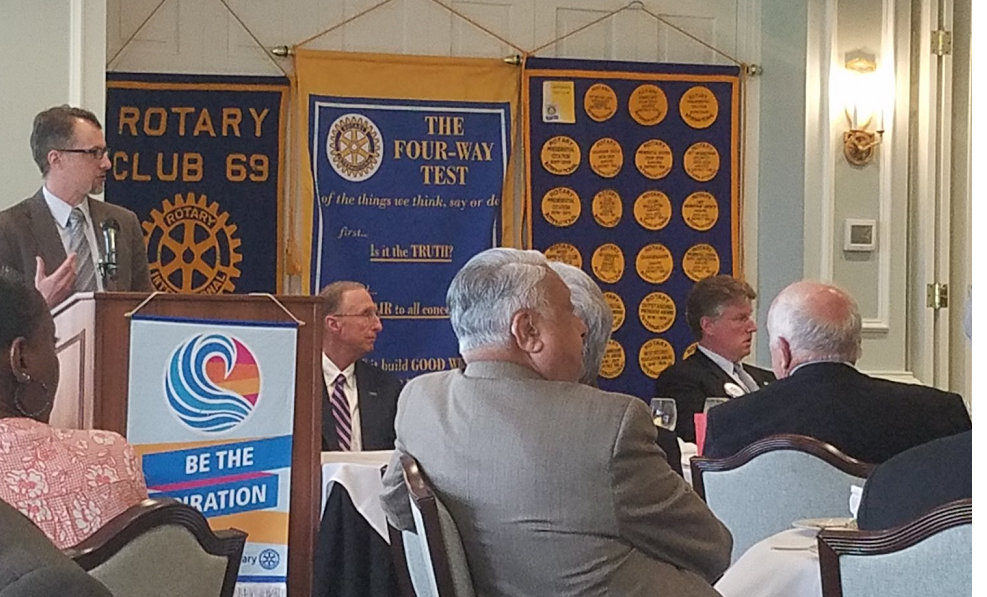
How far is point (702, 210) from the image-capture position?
20.1 ft

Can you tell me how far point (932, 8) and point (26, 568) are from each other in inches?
229

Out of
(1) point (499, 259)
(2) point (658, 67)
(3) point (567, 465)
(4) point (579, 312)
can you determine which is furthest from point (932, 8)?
(3) point (567, 465)

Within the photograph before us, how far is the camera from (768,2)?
6.14m

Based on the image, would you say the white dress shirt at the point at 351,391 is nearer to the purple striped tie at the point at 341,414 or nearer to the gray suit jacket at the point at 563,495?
the purple striped tie at the point at 341,414

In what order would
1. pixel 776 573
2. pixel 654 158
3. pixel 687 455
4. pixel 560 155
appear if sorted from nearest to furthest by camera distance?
1. pixel 776 573
2. pixel 687 455
3. pixel 560 155
4. pixel 654 158

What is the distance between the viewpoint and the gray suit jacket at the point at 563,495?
7.02 feet

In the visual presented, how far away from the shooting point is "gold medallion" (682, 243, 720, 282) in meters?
6.11

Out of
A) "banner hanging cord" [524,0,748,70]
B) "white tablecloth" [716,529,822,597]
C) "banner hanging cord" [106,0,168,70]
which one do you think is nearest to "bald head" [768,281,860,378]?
"white tablecloth" [716,529,822,597]

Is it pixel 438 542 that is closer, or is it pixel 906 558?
pixel 906 558

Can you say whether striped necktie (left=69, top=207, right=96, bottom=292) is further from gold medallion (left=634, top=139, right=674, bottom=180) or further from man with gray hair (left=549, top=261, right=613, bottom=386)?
gold medallion (left=634, top=139, right=674, bottom=180)

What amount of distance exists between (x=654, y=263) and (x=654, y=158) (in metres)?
0.46

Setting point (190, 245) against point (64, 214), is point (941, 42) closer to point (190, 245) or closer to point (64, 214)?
point (190, 245)

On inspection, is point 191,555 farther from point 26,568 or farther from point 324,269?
point 324,269

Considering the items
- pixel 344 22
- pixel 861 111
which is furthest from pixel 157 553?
pixel 861 111
